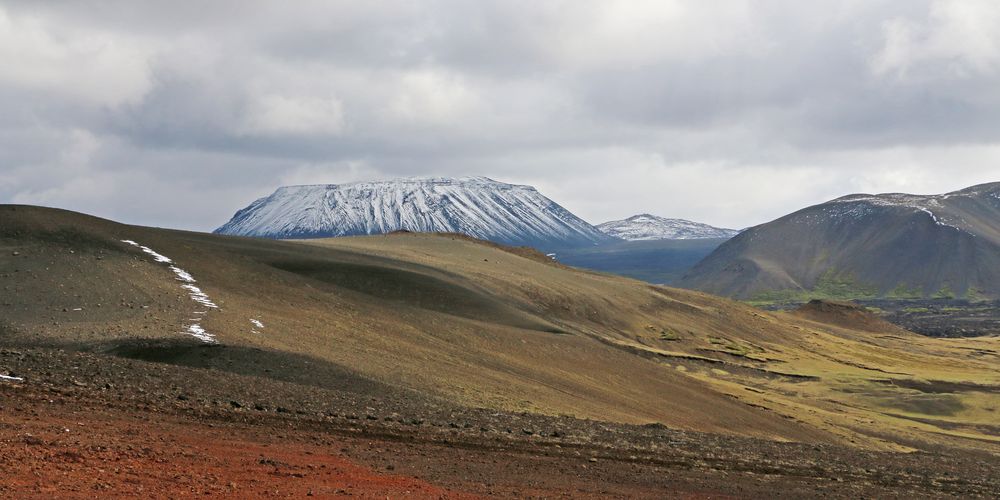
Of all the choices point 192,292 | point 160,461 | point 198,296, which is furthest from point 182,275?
point 160,461

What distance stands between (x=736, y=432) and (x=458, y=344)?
17734 mm

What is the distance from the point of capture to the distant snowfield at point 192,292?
40478 mm

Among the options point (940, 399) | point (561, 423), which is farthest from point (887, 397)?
point (561, 423)

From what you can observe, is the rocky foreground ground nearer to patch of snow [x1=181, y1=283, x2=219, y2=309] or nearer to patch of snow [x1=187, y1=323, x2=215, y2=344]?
patch of snow [x1=187, y1=323, x2=215, y2=344]

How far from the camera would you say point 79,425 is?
2217 cm

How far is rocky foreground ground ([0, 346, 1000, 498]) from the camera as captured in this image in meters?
19.1

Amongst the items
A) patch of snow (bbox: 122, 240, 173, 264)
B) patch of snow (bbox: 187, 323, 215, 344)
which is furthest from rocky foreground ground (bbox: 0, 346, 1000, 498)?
patch of snow (bbox: 122, 240, 173, 264)

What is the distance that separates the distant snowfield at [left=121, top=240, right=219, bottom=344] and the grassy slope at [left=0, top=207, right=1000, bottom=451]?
64cm

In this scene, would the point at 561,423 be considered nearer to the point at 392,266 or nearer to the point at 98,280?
the point at 98,280

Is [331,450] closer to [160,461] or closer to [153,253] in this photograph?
[160,461]

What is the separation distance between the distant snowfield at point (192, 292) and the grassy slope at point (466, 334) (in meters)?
0.64

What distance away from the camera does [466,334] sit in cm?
6266

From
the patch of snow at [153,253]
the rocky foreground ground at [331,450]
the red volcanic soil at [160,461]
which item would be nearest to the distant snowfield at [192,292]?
the patch of snow at [153,253]

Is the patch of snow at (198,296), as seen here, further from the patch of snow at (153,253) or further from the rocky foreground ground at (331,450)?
the rocky foreground ground at (331,450)
